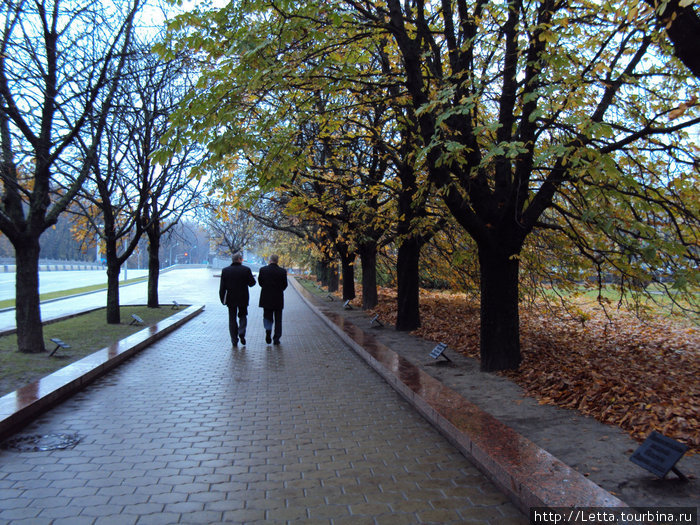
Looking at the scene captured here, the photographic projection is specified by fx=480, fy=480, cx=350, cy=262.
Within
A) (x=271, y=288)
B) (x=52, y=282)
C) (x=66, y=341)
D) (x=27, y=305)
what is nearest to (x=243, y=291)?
(x=271, y=288)

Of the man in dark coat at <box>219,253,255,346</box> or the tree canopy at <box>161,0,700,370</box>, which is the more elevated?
the tree canopy at <box>161,0,700,370</box>

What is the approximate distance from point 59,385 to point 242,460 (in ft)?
10.2

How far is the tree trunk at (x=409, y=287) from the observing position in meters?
11.9

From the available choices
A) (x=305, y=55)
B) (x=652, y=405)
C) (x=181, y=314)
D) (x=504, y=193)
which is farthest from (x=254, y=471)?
(x=181, y=314)

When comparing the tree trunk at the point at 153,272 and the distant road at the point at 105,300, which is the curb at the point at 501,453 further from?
the tree trunk at the point at 153,272

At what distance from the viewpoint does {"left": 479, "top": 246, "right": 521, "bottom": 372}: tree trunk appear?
7172 mm

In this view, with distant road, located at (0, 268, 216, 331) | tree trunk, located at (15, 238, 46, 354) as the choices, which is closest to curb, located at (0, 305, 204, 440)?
tree trunk, located at (15, 238, 46, 354)

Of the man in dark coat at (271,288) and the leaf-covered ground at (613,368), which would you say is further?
the man in dark coat at (271,288)

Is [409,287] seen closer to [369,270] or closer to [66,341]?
[369,270]

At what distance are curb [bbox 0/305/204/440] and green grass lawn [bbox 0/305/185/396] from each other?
0.31 m

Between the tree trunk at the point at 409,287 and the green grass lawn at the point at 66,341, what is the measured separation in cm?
650

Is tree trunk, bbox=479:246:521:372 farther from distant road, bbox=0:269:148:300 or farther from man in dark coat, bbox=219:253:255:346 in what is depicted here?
distant road, bbox=0:269:148:300

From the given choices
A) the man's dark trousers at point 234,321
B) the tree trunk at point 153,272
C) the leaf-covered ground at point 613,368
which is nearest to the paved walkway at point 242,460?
the leaf-covered ground at point 613,368

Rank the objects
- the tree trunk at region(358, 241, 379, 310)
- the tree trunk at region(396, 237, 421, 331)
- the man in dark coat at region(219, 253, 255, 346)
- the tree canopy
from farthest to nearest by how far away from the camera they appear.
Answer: the tree trunk at region(358, 241, 379, 310) → the tree trunk at region(396, 237, 421, 331) → the man in dark coat at region(219, 253, 255, 346) → the tree canopy
